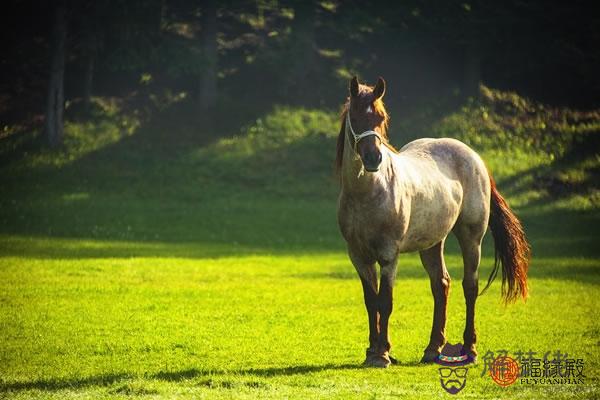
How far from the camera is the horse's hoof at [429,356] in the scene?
9.97 m

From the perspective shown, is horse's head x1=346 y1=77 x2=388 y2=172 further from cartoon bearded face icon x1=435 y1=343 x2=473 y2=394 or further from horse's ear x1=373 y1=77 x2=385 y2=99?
cartoon bearded face icon x1=435 y1=343 x2=473 y2=394

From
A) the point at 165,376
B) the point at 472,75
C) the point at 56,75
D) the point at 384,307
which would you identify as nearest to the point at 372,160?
the point at 384,307

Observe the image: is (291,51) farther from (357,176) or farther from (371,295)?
(357,176)

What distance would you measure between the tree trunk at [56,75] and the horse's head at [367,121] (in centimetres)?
2515

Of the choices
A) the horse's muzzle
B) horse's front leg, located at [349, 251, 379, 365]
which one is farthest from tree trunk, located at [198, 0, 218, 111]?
the horse's muzzle

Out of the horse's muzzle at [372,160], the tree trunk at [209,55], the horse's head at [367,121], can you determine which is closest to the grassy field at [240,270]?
the horse's muzzle at [372,160]

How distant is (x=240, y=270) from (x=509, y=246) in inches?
340

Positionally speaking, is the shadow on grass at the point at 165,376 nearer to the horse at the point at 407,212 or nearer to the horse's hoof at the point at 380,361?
the horse's hoof at the point at 380,361

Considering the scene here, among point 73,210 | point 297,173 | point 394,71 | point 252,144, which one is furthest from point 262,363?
point 394,71

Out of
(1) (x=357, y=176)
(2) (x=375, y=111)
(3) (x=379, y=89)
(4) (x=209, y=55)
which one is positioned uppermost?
(4) (x=209, y=55)

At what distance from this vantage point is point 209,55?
36.4m

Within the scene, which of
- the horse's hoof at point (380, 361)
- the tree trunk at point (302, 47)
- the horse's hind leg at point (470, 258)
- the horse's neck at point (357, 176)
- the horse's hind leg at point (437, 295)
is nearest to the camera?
the horse's neck at point (357, 176)

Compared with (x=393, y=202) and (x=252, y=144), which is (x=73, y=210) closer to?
(x=252, y=144)

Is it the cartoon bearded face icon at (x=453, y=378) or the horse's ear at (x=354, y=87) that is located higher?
the horse's ear at (x=354, y=87)
